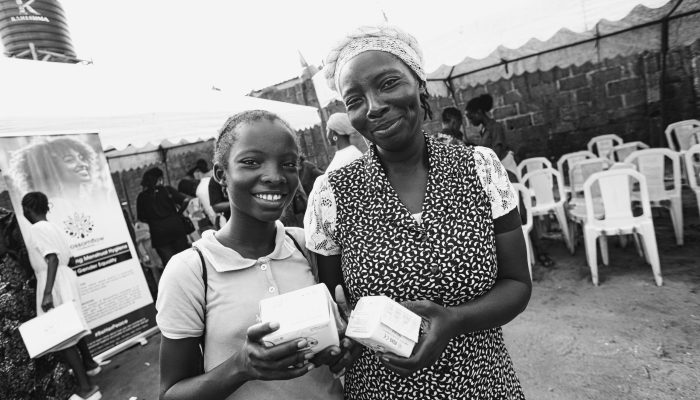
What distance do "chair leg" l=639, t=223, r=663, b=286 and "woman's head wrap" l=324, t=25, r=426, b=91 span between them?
3.51m

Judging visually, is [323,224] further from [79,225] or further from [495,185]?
[79,225]

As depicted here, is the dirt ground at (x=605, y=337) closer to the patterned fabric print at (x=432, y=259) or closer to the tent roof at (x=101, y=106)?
the patterned fabric print at (x=432, y=259)

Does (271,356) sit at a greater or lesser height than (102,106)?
lesser

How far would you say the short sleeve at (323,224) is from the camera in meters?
1.12

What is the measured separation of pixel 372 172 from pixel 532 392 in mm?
2213

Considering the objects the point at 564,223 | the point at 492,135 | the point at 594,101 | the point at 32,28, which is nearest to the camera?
the point at 564,223

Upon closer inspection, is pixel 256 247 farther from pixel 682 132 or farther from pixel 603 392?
pixel 682 132

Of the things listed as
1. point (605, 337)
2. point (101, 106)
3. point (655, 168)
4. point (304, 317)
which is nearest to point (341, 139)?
point (605, 337)

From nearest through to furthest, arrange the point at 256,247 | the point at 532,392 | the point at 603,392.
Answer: the point at 256,247 < the point at 603,392 < the point at 532,392

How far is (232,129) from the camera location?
115cm

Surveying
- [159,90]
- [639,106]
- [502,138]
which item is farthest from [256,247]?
[639,106]

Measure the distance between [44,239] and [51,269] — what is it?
0.90ft

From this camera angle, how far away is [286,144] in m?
1.13

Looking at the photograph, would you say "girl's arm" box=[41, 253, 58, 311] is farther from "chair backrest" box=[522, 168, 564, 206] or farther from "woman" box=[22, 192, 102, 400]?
"chair backrest" box=[522, 168, 564, 206]
